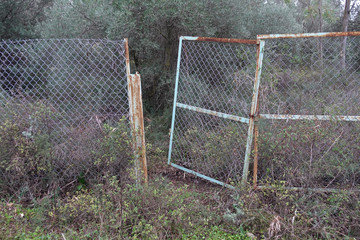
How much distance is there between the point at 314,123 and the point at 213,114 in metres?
1.26

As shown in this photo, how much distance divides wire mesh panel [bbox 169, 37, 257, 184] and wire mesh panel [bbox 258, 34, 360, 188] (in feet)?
1.10

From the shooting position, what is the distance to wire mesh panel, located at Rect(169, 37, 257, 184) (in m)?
3.84

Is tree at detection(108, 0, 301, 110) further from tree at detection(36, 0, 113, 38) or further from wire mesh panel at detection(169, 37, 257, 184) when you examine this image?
wire mesh panel at detection(169, 37, 257, 184)

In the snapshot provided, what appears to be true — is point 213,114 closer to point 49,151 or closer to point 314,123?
point 314,123

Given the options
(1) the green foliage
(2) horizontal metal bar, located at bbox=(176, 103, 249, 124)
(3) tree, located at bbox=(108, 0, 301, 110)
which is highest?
(3) tree, located at bbox=(108, 0, 301, 110)

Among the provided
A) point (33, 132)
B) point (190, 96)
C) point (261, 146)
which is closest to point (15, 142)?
point (33, 132)

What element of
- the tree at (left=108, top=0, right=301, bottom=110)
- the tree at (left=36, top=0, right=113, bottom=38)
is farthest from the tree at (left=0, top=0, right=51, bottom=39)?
the tree at (left=108, top=0, right=301, bottom=110)

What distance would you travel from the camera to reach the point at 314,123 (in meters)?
3.26

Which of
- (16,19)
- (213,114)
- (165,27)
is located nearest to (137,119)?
(213,114)

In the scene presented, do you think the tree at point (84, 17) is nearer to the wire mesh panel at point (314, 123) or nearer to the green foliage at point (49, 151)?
the green foliage at point (49, 151)

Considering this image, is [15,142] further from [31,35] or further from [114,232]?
[31,35]

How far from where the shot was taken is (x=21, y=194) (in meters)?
3.50

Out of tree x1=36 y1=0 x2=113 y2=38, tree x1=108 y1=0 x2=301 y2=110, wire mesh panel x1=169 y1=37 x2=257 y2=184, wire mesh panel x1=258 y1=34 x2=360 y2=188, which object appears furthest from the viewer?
tree x1=36 y1=0 x2=113 y2=38

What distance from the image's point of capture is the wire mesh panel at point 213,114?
3844 millimetres
